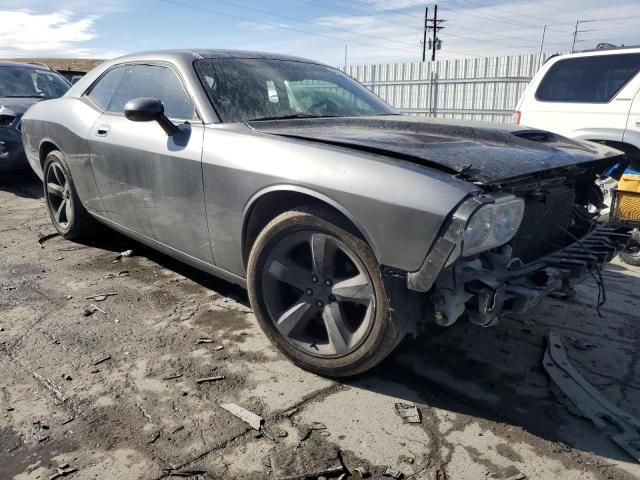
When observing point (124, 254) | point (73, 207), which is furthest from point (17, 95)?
point (124, 254)

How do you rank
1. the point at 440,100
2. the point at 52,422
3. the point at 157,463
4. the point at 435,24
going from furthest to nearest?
the point at 435,24, the point at 440,100, the point at 52,422, the point at 157,463

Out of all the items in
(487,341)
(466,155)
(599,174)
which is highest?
(466,155)

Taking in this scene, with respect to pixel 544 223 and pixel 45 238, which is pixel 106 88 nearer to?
pixel 45 238

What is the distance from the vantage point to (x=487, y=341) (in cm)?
312

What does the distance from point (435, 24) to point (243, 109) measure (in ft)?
125

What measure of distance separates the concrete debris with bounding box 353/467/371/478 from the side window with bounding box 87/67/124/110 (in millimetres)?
3330

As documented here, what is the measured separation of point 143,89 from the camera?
371 cm

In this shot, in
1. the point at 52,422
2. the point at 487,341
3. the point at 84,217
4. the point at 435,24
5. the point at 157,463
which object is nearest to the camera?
the point at 157,463

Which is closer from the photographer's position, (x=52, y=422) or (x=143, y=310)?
(x=52, y=422)

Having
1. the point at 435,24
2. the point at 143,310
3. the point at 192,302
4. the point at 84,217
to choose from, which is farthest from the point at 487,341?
the point at 435,24

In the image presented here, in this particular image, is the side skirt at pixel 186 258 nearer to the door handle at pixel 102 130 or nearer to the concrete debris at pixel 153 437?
the door handle at pixel 102 130

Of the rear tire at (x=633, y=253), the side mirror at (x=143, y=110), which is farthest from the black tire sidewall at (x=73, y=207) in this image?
A: the rear tire at (x=633, y=253)

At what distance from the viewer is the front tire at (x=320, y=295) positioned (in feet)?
7.73

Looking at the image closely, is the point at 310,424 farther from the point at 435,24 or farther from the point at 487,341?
the point at 435,24
